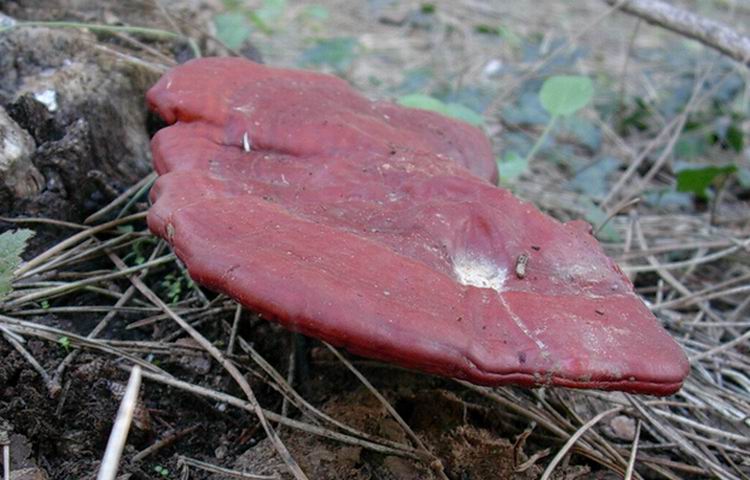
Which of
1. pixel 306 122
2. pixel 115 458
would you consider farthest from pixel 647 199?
pixel 115 458

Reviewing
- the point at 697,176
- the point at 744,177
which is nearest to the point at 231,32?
the point at 697,176

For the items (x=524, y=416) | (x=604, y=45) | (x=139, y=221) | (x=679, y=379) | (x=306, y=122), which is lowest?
(x=604, y=45)

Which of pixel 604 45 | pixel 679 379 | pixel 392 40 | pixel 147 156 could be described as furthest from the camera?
pixel 604 45

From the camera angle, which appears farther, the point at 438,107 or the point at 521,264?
the point at 438,107

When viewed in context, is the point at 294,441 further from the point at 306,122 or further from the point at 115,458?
the point at 306,122

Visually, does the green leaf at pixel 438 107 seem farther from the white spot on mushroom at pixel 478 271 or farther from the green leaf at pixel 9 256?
the green leaf at pixel 9 256

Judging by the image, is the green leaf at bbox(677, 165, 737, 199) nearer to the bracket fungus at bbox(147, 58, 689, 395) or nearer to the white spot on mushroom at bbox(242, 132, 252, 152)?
the bracket fungus at bbox(147, 58, 689, 395)

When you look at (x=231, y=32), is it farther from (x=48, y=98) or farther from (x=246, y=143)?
(x=246, y=143)

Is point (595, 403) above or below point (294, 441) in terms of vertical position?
below
